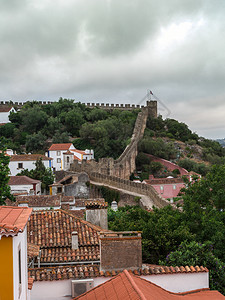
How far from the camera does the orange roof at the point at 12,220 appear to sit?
373 centimetres

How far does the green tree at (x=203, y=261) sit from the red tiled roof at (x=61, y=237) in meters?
2.01

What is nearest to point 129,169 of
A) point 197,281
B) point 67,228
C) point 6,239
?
point 67,228

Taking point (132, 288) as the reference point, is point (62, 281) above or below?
below

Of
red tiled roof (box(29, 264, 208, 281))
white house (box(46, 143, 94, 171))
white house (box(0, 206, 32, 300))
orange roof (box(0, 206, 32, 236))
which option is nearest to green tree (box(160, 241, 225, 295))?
red tiled roof (box(29, 264, 208, 281))

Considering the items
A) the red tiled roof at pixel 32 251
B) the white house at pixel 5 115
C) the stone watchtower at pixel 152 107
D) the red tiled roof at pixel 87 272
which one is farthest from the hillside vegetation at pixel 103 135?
the red tiled roof at pixel 87 272

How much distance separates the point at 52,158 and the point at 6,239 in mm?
38716

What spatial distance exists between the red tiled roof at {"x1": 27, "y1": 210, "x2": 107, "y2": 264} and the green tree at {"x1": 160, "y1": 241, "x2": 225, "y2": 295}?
201cm

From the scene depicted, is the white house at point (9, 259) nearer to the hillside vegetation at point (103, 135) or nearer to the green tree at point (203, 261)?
the green tree at point (203, 261)

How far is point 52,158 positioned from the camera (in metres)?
42.1

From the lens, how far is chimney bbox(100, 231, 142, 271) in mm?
6566

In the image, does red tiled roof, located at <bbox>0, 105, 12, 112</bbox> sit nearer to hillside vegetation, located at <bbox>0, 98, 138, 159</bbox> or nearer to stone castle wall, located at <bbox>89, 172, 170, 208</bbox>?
hillside vegetation, located at <bbox>0, 98, 138, 159</bbox>

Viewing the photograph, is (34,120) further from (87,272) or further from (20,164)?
(87,272)

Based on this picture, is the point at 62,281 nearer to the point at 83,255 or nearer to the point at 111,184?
the point at 83,255

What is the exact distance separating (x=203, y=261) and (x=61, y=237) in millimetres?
3724
